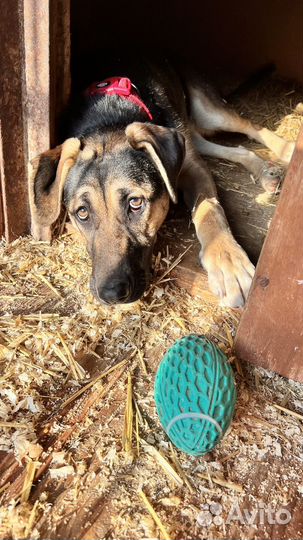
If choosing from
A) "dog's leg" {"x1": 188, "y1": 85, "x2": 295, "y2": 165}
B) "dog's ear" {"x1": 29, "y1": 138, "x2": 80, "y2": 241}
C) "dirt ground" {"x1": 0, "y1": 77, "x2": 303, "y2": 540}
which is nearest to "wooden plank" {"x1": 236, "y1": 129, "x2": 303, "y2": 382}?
"dirt ground" {"x1": 0, "y1": 77, "x2": 303, "y2": 540}

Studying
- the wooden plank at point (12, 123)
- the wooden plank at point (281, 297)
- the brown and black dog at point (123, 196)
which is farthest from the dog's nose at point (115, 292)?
the wooden plank at point (12, 123)

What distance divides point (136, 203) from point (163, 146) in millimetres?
406

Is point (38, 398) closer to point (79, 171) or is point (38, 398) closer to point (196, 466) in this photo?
point (196, 466)

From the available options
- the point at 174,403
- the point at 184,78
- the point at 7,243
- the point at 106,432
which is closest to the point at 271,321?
the point at 174,403

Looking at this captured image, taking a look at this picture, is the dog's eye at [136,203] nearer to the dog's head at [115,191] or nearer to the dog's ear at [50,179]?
the dog's head at [115,191]

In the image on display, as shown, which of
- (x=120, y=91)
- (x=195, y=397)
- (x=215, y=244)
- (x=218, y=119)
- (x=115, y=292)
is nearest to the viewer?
(x=195, y=397)

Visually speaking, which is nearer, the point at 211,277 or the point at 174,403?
the point at 174,403

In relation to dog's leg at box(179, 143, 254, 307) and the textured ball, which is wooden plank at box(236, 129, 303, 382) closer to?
dog's leg at box(179, 143, 254, 307)

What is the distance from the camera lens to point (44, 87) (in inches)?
129

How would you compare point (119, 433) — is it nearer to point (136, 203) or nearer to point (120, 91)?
point (136, 203)

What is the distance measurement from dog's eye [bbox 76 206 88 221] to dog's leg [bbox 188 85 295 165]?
2.61m

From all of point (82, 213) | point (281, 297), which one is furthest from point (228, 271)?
point (82, 213)

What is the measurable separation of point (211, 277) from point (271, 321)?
1.87 feet

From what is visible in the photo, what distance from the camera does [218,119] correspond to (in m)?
5.35
